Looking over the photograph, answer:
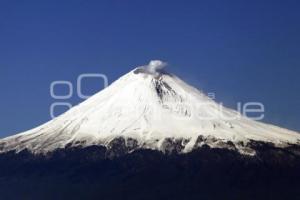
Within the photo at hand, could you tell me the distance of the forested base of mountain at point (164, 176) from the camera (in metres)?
161

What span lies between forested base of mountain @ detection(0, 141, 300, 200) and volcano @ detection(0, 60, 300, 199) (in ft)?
0.54

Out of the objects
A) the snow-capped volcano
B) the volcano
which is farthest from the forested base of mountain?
the snow-capped volcano

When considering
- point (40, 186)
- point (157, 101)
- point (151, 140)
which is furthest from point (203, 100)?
point (40, 186)

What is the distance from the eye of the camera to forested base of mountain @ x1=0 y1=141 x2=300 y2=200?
161375 mm

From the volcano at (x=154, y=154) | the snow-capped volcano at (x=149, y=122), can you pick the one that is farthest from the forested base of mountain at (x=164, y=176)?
the snow-capped volcano at (x=149, y=122)

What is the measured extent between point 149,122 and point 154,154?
Result: 12.5 meters

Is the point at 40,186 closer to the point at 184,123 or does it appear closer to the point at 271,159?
the point at 184,123

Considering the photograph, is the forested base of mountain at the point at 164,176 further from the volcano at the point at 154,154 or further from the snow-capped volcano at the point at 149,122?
the snow-capped volcano at the point at 149,122

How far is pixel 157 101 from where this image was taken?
604ft

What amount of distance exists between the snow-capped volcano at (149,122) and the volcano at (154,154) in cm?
18

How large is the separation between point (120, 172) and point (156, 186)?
7428 millimetres

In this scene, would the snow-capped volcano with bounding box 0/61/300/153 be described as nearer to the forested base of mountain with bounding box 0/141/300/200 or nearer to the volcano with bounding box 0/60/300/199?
the volcano with bounding box 0/60/300/199

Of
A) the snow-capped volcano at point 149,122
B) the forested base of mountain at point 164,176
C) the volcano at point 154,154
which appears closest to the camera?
the forested base of mountain at point 164,176

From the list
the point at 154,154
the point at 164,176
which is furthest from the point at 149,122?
the point at 164,176
